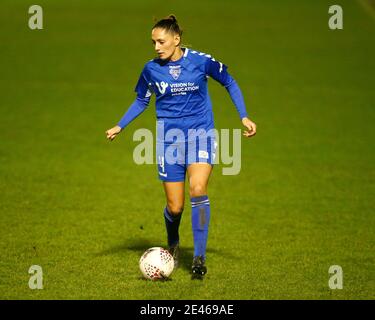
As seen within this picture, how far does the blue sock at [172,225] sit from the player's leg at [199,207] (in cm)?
38

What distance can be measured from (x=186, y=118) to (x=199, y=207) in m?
0.88

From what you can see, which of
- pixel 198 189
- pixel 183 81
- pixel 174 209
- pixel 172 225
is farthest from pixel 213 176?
pixel 183 81

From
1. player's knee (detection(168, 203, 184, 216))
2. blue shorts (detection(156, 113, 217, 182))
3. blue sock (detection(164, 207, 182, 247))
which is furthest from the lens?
blue sock (detection(164, 207, 182, 247))

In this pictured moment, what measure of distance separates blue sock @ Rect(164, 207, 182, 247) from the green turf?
0.40 meters

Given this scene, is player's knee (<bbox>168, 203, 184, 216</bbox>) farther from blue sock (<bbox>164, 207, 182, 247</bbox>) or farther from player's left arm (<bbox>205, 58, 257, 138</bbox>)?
player's left arm (<bbox>205, 58, 257, 138</bbox>)

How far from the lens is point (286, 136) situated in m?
16.8

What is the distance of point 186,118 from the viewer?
27.5 feet

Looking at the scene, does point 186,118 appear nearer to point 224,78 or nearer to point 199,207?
point 224,78

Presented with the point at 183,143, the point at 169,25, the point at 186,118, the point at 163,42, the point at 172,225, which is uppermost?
the point at 169,25

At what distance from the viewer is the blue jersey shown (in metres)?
8.27
